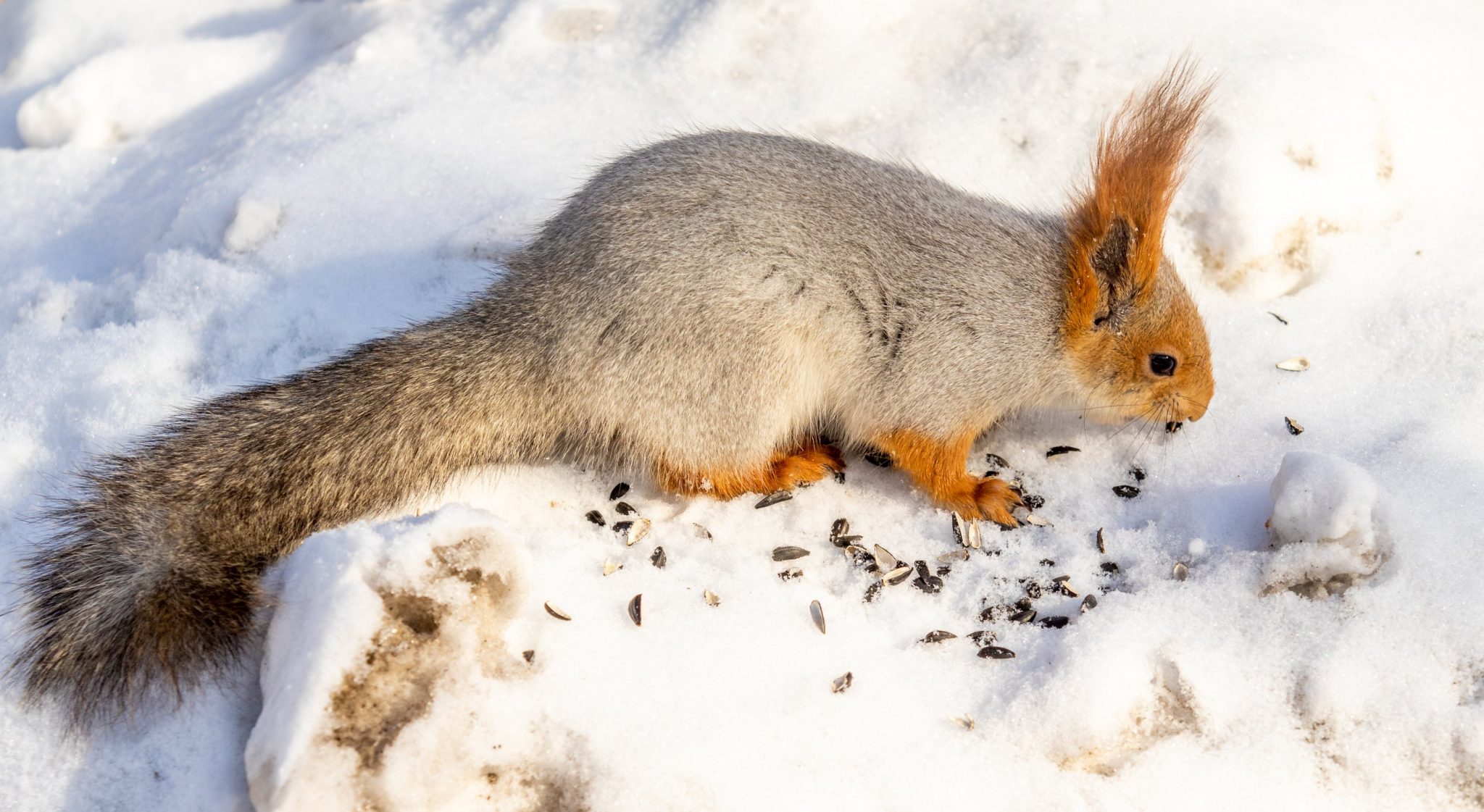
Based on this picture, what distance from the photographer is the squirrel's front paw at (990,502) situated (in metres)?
3.14

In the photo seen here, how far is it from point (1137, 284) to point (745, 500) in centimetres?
126

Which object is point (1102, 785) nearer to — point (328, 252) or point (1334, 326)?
point (1334, 326)

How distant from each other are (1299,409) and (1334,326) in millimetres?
416

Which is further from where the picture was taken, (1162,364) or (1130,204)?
(1162,364)

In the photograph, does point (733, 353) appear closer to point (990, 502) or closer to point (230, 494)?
point (990, 502)

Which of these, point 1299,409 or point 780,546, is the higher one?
Answer: point 1299,409

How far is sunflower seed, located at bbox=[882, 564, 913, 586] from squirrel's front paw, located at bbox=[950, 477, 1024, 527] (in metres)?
0.31

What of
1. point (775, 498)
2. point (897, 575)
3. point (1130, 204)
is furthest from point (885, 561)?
point (1130, 204)

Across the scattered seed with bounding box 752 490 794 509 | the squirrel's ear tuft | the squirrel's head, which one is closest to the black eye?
the squirrel's head

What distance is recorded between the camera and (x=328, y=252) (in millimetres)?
3805

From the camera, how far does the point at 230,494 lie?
8.80ft

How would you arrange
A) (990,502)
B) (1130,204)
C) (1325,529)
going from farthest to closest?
(990,502), (1130,204), (1325,529)

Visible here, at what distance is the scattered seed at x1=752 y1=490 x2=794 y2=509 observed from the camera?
318 centimetres

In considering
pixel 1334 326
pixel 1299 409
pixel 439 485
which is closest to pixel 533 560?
pixel 439 485
